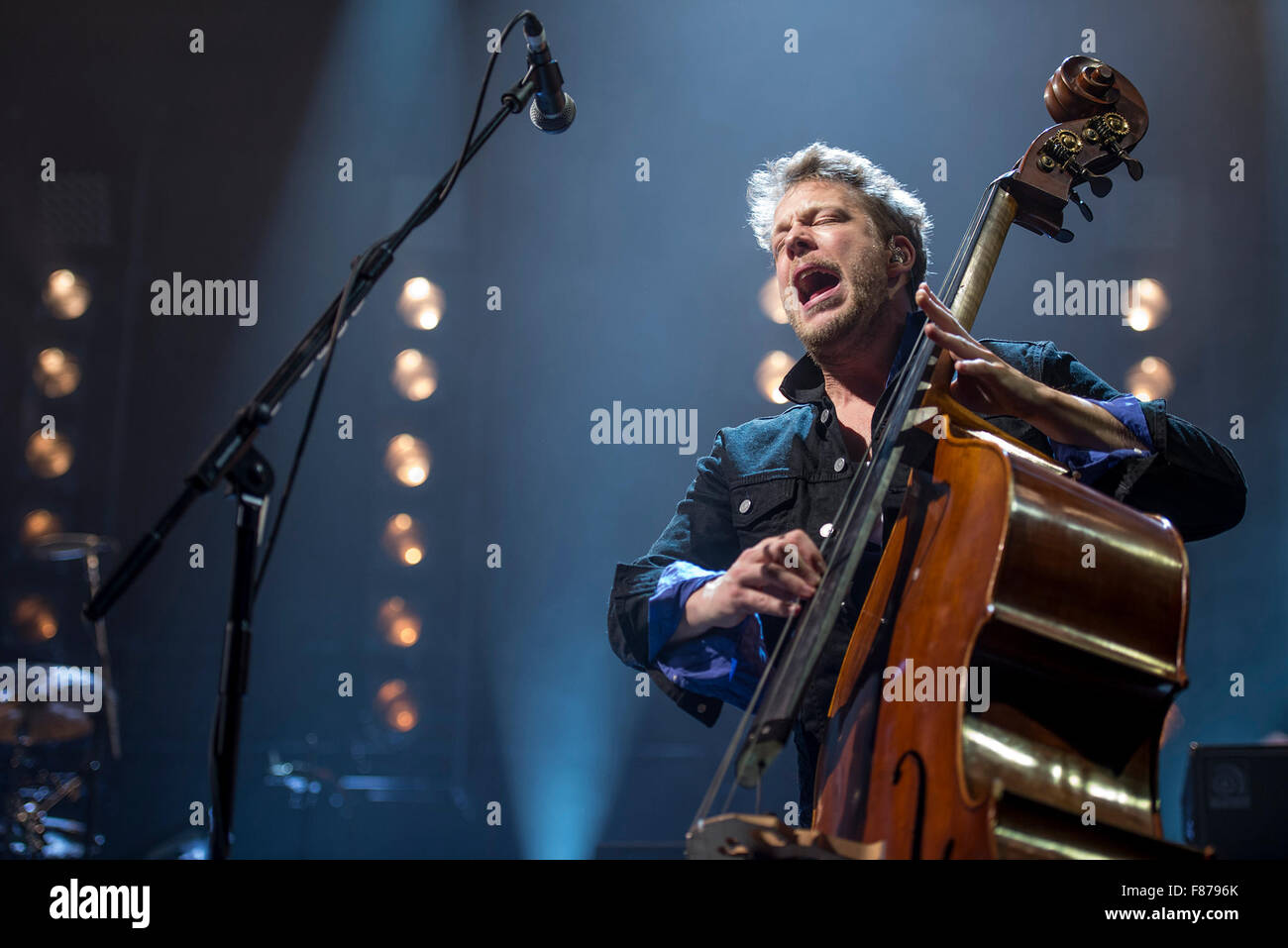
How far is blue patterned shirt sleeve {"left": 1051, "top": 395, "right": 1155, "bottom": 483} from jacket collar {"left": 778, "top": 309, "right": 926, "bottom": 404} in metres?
0.51

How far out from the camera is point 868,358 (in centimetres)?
246

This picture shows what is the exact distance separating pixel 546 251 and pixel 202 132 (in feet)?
6.43

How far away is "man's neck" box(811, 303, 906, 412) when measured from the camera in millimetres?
2443

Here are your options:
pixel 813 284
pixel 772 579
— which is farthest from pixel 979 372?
pixel 813 284

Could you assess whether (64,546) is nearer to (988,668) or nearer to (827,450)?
(827,450)

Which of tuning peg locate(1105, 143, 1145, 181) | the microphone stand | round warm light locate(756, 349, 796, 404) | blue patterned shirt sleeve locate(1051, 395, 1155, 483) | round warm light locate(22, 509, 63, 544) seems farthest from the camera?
round warm light locate(22, 509, 63, 544)

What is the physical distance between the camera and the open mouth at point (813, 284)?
244 centimetres

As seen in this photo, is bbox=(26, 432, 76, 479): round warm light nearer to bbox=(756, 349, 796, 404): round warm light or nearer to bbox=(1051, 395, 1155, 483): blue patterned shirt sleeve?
bbox=(756, 349, 796, 404): round warm light

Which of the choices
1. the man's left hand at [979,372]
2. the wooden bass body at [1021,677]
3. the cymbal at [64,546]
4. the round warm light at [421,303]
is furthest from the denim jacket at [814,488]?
the cymbal at [64,546]

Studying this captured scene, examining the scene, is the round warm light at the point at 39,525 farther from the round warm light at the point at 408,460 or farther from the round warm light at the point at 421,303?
the round warm light at the point at 421,303

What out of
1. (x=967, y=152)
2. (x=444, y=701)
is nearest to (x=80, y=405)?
(x=444, y=701)

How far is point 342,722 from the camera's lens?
5465 mm

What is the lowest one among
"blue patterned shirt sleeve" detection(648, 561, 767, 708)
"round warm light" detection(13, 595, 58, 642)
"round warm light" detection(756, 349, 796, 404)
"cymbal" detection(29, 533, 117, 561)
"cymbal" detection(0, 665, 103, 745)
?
"cymbal" detection(0, 665, 103, 745)

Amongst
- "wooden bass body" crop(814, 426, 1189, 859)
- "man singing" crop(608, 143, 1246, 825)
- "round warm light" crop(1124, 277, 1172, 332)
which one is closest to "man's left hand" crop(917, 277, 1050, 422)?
"man singing" crop(608, 143, 1246, 825)
